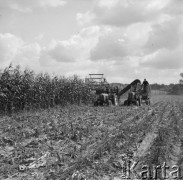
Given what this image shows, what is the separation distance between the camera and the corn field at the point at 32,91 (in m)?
15.6

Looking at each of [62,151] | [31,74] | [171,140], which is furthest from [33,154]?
[31,74]

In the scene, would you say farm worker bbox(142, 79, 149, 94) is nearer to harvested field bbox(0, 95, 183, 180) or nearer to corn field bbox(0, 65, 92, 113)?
corn field bbox(0, 65, 92, 113)

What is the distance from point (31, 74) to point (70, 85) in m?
6.03

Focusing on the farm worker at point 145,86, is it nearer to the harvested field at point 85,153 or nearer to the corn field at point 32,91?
the corn field at point 32,91

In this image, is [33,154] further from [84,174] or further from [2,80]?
[2,80]

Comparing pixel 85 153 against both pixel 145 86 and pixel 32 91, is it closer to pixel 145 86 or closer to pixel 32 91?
pixel 32 91

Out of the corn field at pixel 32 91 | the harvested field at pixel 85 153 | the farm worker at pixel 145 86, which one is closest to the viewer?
the harvested field at pixel 85 153

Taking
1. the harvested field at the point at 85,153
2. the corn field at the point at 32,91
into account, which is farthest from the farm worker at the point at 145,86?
the harvested field at the point at 85,153

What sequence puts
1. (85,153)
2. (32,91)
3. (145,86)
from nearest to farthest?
(85,153)
(32,91)
(145,86)

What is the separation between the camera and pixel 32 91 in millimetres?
17547

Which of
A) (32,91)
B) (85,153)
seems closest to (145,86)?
(32,91)

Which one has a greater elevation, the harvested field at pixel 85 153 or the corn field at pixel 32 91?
the corn field at pixel 32 91

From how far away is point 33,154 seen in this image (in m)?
6.88

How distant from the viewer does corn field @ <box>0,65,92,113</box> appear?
15.6 meters
